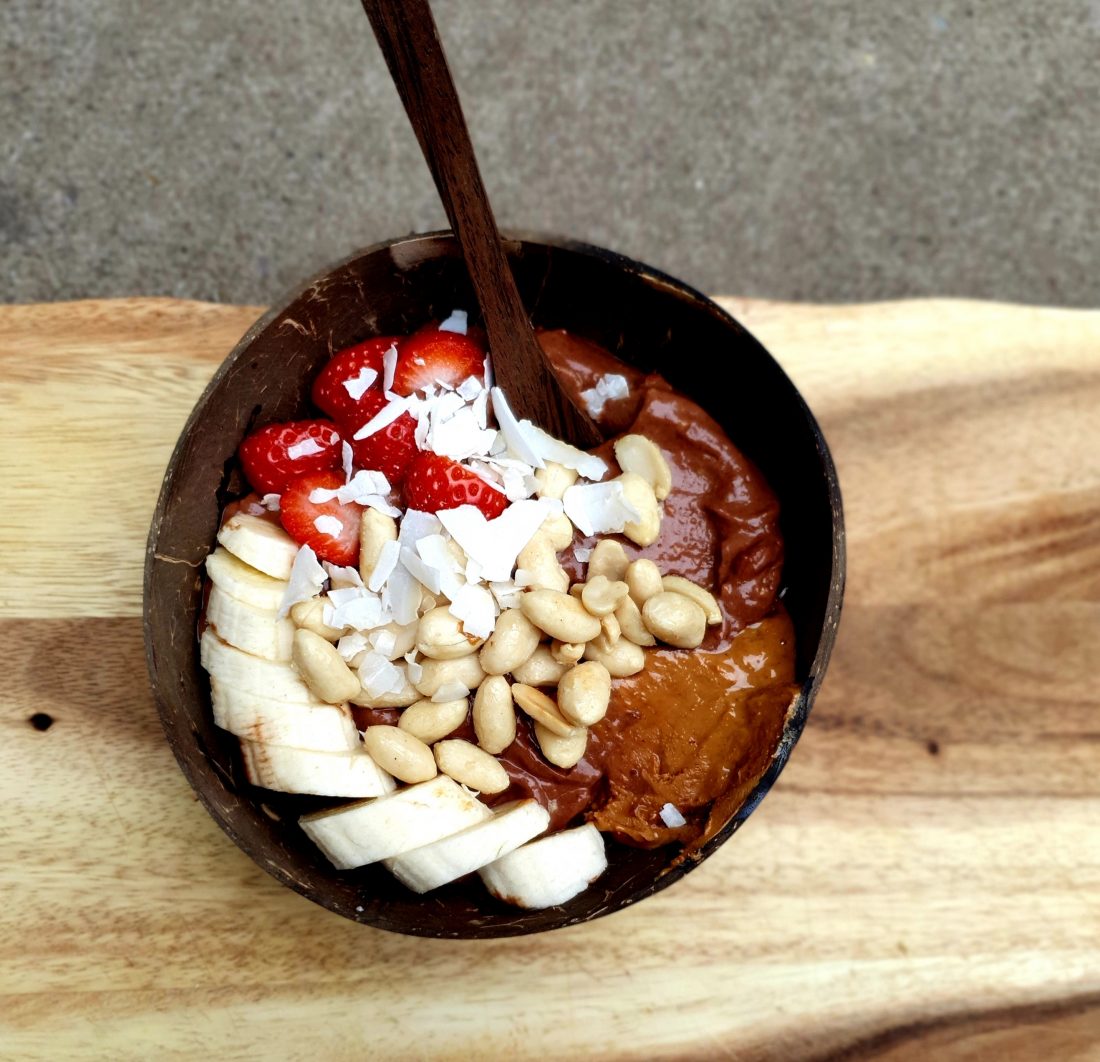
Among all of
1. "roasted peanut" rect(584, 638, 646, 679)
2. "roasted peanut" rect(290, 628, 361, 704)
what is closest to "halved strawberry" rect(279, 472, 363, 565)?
"roasted peanut" rect(290, 628, 361, 704)

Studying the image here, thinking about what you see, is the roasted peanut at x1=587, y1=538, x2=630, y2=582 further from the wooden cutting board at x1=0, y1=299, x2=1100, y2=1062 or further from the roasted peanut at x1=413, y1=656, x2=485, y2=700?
the wooden cutting board at x1=0, y1=299, x2=1100, y2=1062

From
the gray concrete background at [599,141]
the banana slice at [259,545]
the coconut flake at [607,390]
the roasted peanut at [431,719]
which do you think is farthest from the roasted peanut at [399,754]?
the gray concrete background at [599,141]

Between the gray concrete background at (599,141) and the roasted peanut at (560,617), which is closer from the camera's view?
the roasted peanut at (560,617)

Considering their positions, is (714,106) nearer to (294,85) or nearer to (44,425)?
(294,85)

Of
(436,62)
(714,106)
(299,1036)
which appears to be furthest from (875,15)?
(299,1036)

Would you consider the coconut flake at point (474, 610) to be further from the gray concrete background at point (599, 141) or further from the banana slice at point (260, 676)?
the gray concrete background at point (599, 141)

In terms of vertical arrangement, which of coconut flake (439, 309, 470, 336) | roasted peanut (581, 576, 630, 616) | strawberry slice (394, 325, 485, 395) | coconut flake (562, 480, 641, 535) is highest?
coconut flake (439, 309, 470, 336)

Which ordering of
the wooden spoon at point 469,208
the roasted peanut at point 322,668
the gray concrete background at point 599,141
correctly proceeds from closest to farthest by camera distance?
the wooden spoon at point 469,208 → the roasted peanut at point 322,668 → the gray concrete background at point 599,141
